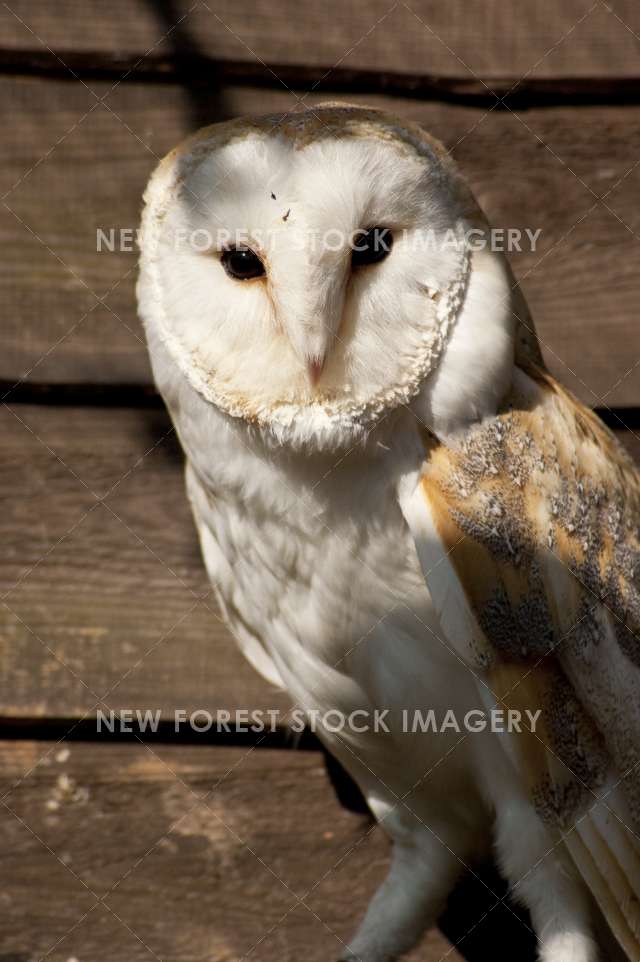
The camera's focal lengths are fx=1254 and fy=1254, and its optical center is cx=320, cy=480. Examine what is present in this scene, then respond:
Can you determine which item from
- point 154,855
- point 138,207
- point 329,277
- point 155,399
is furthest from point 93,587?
point 329,277

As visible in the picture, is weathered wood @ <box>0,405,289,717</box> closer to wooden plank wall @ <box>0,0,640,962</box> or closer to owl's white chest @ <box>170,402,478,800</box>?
wooden plank wall @ <box>0,0,640,962</box>

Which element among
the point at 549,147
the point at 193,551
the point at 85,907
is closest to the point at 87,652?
the point at 193,551

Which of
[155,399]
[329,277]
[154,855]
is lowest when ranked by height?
[154,855]

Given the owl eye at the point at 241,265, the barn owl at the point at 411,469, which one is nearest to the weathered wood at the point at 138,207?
the barn owl at the point at 411,469

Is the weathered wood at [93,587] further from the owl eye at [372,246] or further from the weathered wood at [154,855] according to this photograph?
the owl eye at [372,246]

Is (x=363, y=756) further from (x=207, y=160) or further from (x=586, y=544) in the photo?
(x=207, y=160)

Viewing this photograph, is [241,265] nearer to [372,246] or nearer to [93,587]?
[372,246]
